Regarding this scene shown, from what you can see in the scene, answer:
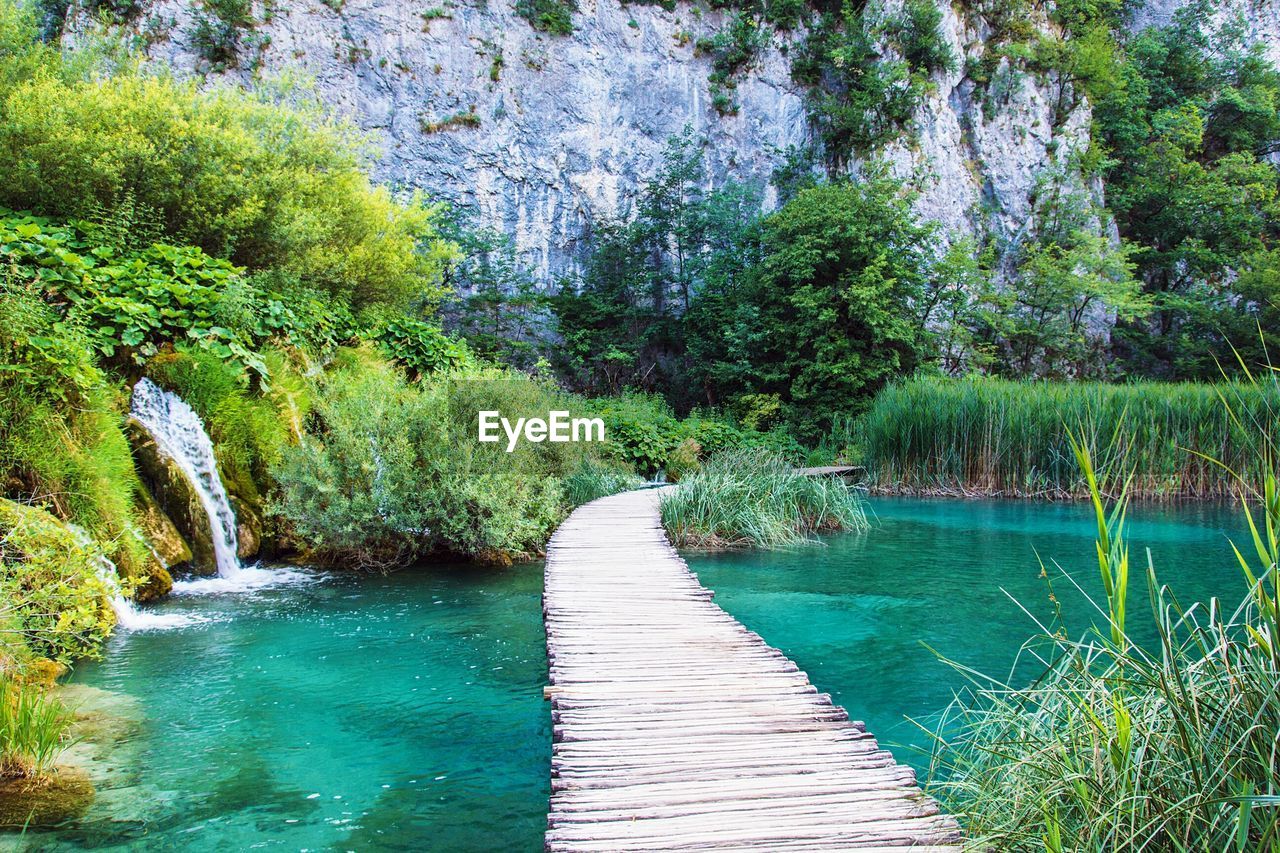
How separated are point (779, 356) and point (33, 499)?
16284 millimetres

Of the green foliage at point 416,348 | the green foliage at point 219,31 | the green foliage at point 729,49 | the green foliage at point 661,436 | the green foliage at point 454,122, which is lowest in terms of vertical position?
the green foliage at point 661,436

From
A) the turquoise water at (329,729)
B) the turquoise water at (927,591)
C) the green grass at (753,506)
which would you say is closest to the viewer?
the turquoise water at (329,729)

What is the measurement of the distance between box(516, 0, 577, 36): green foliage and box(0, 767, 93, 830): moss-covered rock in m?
22.2

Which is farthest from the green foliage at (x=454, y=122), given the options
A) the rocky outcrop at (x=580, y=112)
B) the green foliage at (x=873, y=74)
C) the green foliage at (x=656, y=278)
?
the green foliage at (x=873, y=74)

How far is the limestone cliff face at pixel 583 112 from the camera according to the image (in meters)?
19.8

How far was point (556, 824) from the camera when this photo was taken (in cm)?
222

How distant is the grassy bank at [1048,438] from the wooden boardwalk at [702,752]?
10.0 m

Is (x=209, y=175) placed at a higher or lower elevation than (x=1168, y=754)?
higher

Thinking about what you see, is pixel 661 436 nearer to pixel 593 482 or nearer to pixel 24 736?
pixel 593 482

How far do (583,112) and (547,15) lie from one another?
9.17ft

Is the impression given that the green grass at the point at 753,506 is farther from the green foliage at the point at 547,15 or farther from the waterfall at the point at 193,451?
the green foliage at the point at 547,15

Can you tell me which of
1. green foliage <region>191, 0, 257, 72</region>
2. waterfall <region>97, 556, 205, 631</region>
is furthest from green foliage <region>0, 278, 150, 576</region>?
green foliage <region>191, 0, 257, 72</region>

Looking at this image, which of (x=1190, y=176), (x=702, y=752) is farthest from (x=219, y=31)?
(x=1190, y=176)

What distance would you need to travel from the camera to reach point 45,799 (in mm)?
2973
